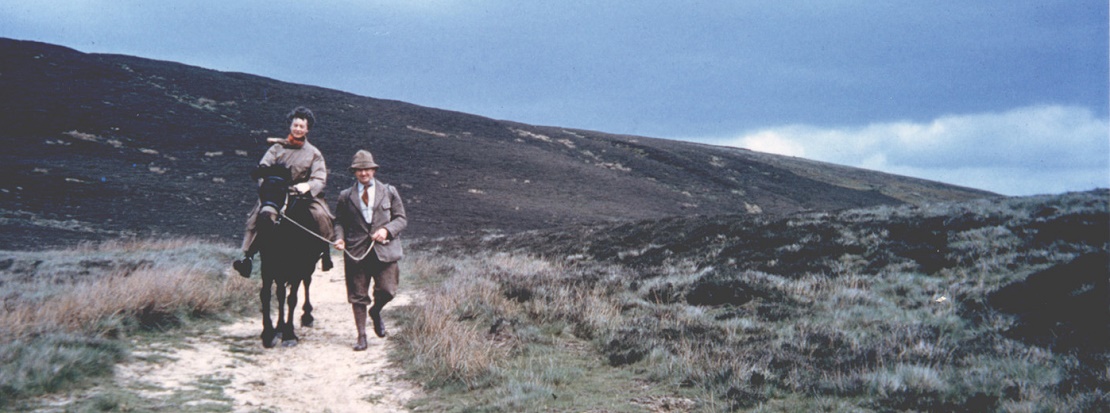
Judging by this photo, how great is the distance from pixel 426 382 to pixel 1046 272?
26.2 ft

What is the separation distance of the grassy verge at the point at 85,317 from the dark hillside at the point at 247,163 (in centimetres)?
1639

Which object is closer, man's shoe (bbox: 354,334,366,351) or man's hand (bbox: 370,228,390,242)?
man's hand (bbox: 370,228,390,242)

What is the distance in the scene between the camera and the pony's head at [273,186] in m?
5.65

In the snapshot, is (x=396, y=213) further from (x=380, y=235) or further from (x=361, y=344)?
(x=361, y=344)

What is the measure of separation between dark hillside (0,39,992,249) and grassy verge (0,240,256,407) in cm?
1639

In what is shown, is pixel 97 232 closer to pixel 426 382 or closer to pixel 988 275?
pixel 426 382

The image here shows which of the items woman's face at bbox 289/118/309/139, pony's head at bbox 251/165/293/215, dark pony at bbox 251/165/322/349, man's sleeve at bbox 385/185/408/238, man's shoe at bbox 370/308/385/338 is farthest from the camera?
man's shoe at bbox 370/308/385/338

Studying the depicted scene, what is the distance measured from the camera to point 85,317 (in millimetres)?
5688

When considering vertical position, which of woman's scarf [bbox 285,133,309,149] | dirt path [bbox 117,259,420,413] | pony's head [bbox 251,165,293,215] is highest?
woman's scarf [bbox 285,133,309,149]

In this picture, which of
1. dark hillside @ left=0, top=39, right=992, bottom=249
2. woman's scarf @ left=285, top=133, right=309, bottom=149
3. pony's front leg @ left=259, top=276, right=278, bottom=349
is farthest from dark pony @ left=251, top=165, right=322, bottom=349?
dark hillside @ left=0, top=39, right=992, bottom=249

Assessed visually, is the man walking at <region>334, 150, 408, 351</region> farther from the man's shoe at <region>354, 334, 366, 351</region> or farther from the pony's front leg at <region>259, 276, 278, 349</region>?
the pony's front leg at <region>259, 276, 278, 349</region>

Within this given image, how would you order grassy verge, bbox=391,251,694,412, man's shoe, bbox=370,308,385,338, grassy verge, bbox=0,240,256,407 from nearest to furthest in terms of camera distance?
grassy verge, bbox=0,240,256,407, grassy verge, bbox=391,251,694,412, man's shoe, bbox=370,308,385,338

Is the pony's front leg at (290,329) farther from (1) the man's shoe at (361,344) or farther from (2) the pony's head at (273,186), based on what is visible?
(2) the pony's head at (273,186)

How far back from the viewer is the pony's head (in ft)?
18.5
